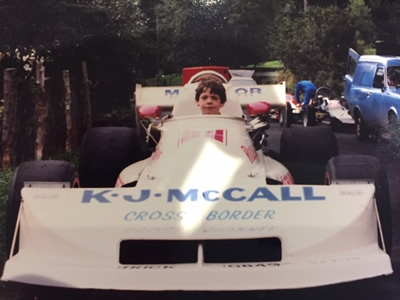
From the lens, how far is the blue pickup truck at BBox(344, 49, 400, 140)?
10875 mm

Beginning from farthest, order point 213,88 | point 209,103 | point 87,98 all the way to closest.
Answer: point 87,98 < point 213,88 < point 209,103

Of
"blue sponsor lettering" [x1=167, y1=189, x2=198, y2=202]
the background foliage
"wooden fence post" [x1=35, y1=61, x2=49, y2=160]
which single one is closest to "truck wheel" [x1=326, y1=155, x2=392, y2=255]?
"blue sponsor lettering" [x1=167, y1=189, x2=198, y2=202]

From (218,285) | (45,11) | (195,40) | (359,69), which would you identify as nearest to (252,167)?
(218,285)

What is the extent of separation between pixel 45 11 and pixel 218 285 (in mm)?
5607

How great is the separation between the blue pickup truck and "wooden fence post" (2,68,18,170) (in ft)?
14.8

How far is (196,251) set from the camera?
4.50 m

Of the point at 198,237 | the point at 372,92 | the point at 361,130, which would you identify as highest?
the point at 198,237

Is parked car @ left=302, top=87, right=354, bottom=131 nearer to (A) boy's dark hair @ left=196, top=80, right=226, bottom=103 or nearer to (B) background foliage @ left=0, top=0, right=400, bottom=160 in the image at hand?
(B) background foliage @ left=0, top=0, right=400, bottom=160

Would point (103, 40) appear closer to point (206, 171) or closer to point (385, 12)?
point (385, 12)

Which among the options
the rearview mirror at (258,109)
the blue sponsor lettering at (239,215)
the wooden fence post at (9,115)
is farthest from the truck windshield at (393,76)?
the blue sponsor lettering at (239,215)

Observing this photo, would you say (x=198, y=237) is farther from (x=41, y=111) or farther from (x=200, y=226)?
(x=41, y=111)

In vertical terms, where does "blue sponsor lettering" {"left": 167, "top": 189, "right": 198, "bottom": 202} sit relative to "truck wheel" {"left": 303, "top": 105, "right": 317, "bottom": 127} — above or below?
above

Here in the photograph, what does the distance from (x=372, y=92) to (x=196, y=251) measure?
762 cm

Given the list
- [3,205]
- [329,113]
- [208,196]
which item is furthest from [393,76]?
[208,196]
